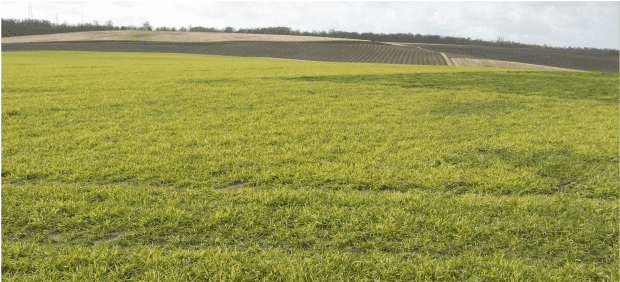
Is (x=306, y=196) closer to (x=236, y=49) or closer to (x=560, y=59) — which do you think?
(x=236, y=49)

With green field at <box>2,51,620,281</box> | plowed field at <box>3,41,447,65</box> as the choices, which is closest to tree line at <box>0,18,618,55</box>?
plowed field at <box>3,41,447,65</box>

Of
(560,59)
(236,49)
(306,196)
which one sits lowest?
(306,196)

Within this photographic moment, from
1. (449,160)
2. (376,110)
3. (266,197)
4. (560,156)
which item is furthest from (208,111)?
(560,156)

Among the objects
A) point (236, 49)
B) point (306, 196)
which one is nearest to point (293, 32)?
point (236, 49)

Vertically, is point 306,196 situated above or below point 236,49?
below

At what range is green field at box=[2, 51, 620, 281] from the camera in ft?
11.2

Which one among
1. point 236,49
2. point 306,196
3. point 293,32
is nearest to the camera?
point 306,196

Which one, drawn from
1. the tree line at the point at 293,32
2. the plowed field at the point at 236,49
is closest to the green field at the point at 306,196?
the plowed field at the point at 236,49

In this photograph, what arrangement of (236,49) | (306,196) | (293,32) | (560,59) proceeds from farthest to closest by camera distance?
(293,32) < (236,49) < (560,59) < (306,196)

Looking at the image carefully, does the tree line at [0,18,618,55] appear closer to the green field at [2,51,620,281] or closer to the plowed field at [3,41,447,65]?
the plowed field at [3,41,447,65]

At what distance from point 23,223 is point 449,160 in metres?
6.39

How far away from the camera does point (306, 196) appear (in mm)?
4824

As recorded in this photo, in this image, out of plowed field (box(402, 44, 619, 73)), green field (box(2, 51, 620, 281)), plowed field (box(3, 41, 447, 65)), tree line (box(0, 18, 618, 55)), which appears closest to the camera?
green field (box(2, 51, 620, 281))

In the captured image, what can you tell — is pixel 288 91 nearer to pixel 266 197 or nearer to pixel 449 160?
pixel 449 160
